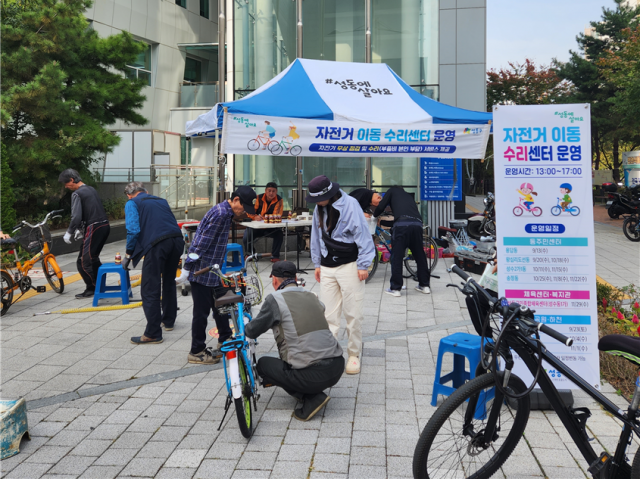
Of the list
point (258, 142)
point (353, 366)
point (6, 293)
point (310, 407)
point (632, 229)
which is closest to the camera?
point (310, 407)

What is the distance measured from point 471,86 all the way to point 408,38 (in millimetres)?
1869

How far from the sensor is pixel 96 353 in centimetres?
602

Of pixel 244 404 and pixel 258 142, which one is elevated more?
pixel 258 142

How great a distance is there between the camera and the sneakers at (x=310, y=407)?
4.32 m

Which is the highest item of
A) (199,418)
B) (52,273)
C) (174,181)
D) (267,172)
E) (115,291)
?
(174,181)

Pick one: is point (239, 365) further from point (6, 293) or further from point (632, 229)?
point (632, 229)

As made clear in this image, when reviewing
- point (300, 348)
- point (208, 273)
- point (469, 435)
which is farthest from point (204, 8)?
point (469, 435)

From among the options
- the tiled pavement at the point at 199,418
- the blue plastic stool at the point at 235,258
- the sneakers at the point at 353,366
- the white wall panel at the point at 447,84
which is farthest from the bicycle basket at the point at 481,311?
the white wall panel at the point at 447,84

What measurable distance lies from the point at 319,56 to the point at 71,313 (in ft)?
29.6

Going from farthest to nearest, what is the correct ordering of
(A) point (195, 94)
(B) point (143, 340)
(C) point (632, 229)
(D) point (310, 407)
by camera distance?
(A) point (195, 94), (C) point (632, 229), (B) point (143, 340), (D) point (310, 407)

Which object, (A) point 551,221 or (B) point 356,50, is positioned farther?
(B) point 356,50

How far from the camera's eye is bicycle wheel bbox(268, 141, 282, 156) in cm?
824

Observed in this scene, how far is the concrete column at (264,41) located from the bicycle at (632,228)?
993 centimetres

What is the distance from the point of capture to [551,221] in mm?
4406
